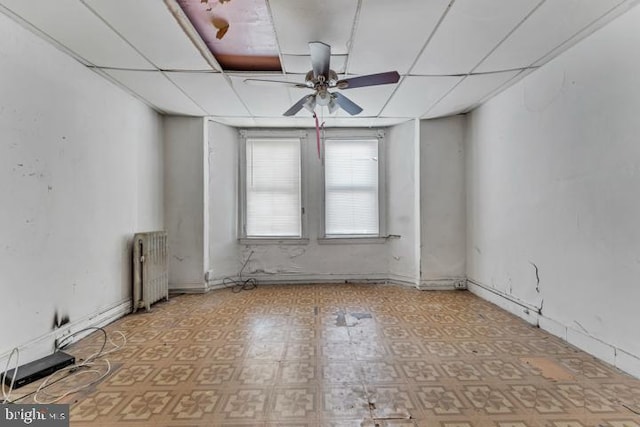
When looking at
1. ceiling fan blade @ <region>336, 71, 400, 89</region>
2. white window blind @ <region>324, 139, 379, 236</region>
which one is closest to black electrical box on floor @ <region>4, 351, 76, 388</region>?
ceiling fan blade @ <region>336, 71, 400, 89</region>

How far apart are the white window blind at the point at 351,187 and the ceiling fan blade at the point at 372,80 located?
225 centimetres

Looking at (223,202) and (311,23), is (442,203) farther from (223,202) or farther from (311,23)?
(223,202)

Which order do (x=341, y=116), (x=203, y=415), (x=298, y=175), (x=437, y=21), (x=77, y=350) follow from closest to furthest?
1. (x=203, y=415)
2. (x=437, y=21)
3. (x=77, y=350)
4. (x=341, y=116)
5. (x=298, y=175)

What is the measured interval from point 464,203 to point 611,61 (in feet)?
7.68

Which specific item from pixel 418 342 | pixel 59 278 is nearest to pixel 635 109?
pixel 418 342

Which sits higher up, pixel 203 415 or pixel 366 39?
pixel 366 39

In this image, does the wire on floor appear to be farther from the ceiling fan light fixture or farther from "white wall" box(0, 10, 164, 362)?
the ceiling fan light fixture

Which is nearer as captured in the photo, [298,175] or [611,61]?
[611,61]

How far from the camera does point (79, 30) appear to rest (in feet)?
7.00

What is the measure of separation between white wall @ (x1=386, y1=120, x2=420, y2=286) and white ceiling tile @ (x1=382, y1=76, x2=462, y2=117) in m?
0.50

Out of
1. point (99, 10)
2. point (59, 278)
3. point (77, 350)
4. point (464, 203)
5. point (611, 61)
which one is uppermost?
point (99, 10)

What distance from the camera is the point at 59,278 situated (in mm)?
2418

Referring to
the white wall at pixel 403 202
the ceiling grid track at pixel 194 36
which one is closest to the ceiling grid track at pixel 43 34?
the ceiling grid track at pixel 194 36

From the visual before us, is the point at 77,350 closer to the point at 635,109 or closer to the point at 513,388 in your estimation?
the point at 513,388
